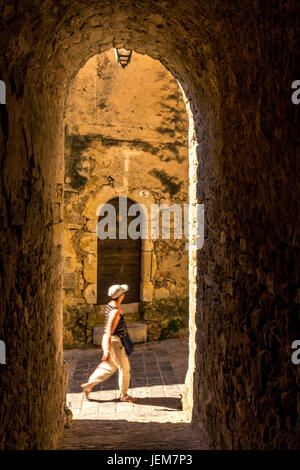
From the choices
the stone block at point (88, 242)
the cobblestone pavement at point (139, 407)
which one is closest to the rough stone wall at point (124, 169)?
the stone block at point (88, 242)

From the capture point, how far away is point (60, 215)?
136 inches

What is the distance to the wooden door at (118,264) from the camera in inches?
298

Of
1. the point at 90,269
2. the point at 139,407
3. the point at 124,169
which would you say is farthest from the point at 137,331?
the point at 124,169

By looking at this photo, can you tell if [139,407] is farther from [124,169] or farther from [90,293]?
[124,169]

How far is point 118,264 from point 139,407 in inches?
126

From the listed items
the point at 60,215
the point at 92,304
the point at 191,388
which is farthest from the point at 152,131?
the point at 191,388

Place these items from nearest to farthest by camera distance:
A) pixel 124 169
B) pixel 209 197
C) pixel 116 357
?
1. pixel 209 197
2. pixel 116 357
3. pixel 124 169

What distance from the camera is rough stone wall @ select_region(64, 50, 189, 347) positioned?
7.34m

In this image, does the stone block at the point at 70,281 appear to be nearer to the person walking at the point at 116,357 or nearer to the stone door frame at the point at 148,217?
the stone door frame at the point at 148,217

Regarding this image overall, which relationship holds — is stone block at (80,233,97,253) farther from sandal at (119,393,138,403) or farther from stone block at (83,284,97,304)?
sandal at (119,393,138,403)

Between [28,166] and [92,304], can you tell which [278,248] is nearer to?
[28,166]

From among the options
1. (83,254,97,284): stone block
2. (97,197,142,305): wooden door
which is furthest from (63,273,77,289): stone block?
(97,197,142,305): wooden door

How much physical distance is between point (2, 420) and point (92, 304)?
5.75 m

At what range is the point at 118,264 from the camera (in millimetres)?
7723
